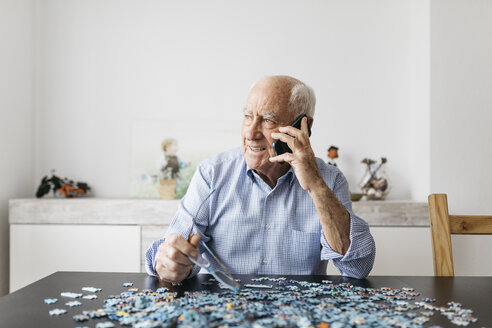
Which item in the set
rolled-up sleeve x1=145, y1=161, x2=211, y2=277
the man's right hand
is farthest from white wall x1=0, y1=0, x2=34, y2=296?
the man's right hand

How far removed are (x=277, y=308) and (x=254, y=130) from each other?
999 mm

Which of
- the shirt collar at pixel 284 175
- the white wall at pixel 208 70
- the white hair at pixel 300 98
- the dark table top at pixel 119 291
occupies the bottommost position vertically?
the dark table top at pixel 119 291

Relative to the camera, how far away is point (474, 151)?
3746 millimetres

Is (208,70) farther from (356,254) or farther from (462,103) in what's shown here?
(356,254)

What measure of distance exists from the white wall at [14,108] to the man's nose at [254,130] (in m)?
2.58

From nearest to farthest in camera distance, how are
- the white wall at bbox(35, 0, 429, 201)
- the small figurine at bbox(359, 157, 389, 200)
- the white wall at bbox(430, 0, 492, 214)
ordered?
1. the white wall at bbox(430, 0, 492, 214)
2. the small figurine at bbox(359, 157, 389, 200)
3. the white wall at bbox(35, 0, 429, 201)

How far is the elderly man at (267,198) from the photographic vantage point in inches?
78.7

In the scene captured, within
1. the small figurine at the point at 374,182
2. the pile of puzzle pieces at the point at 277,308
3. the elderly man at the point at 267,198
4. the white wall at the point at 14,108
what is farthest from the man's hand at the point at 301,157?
the white wall at the point at 14,108

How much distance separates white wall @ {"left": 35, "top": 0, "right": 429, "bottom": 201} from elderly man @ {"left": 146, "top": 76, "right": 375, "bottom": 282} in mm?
2052

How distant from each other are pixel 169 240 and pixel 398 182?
119 inches

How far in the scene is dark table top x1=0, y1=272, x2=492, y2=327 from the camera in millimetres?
1170

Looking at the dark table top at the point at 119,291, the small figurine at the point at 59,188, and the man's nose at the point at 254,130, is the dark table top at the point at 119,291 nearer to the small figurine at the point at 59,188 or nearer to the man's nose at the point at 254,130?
the man's nose at the point at 254,130

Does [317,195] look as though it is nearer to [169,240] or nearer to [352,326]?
[169,240]

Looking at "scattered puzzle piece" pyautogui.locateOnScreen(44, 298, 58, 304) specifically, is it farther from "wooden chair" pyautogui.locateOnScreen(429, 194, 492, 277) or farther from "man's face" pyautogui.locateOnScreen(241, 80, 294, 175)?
"wooden chair" pyautogui.locateOnScreen(429, 194, 492, 277)
